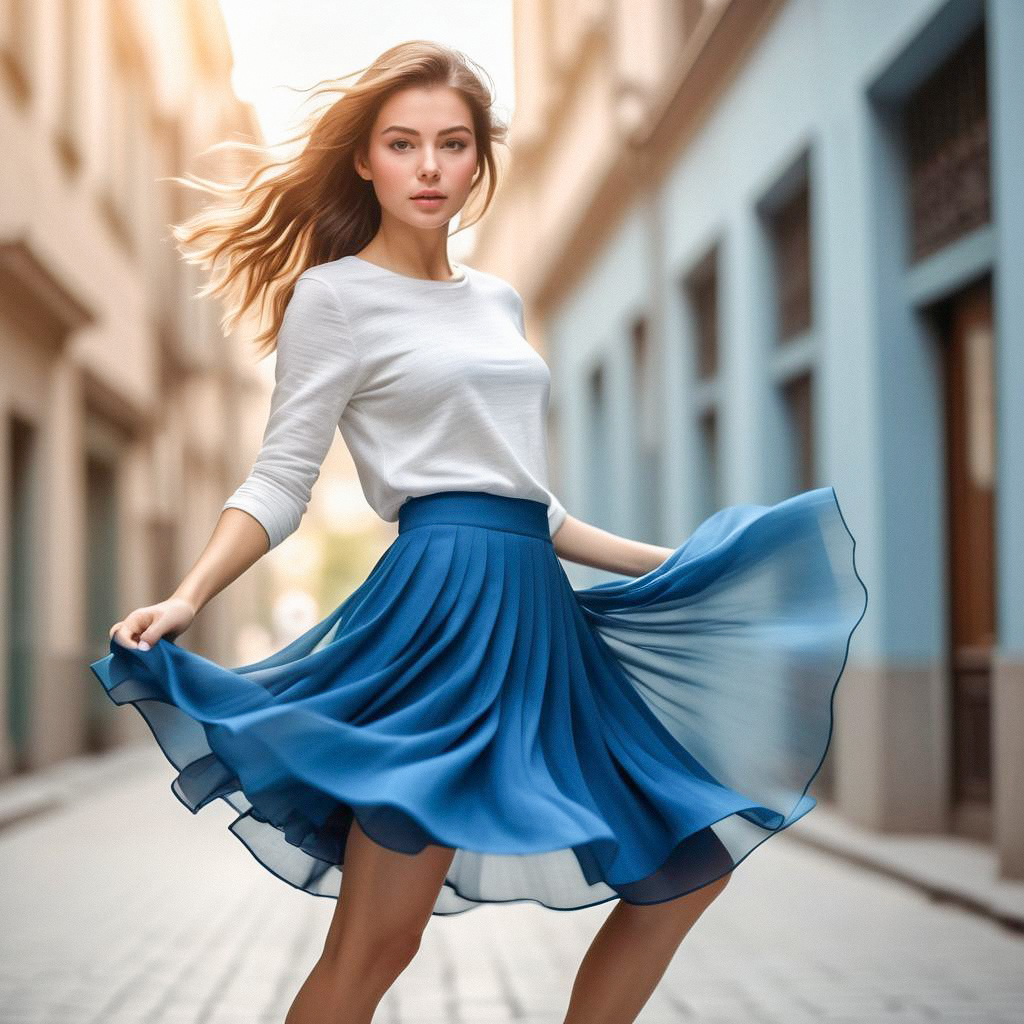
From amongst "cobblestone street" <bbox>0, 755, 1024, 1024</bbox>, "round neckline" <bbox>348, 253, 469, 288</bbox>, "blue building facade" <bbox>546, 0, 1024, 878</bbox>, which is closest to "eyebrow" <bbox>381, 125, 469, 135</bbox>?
"round neckline" <bbox>348, 253, 469, 288</bbox>

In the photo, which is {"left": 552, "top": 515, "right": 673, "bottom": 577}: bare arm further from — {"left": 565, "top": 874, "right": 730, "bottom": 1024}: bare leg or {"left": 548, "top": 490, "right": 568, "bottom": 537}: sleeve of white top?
{"left": 565, "top": 874, "right": 730, "bottom": 1024}: bare leg

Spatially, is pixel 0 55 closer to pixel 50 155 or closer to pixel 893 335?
pixel 50 155

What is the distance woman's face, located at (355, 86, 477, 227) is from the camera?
2.92 metres

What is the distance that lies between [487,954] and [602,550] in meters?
3.03

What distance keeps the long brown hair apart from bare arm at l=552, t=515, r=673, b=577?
62 centimetres

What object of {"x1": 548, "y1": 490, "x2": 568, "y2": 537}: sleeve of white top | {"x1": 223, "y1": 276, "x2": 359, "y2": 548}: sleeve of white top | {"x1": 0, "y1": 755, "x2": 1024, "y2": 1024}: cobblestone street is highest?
{"x1": 223, "y1": 276, "x2": 359, "y2": 548}: sleeve of white top

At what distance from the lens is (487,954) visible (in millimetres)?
5895

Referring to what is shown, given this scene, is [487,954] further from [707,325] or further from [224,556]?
[707,325]

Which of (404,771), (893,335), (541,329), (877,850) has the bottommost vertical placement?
(877,850)

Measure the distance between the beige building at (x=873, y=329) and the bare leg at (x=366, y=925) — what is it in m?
2.02

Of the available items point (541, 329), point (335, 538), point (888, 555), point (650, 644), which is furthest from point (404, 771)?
point (335, 538)

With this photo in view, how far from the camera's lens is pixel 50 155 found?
48.5 ft

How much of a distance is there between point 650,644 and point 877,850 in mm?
5924

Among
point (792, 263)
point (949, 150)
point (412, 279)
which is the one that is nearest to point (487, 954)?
point (412, 279)
